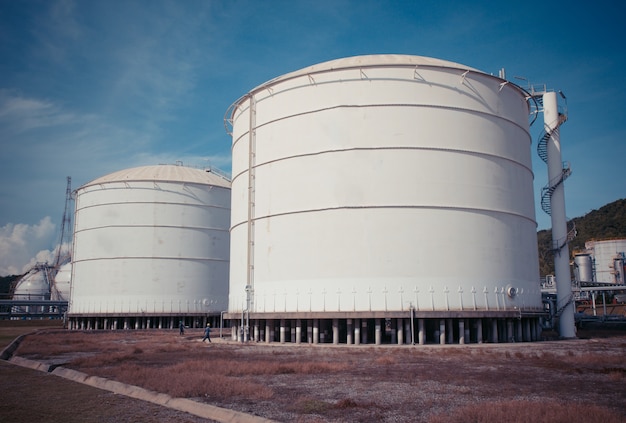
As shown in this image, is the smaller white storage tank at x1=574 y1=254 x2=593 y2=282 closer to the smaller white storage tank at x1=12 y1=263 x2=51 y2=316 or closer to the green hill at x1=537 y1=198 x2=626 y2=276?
the green hill at x1=537 y1=198 x2=626 y2=276

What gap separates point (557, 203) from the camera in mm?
33812

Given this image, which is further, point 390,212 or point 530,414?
point 390,212

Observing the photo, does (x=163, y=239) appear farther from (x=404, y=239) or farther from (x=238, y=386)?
(x=238, y=386)

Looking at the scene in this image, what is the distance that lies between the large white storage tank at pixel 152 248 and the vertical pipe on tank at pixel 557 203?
30613mm

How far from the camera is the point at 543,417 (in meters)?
8.44

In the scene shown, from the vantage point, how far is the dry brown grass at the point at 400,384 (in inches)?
364

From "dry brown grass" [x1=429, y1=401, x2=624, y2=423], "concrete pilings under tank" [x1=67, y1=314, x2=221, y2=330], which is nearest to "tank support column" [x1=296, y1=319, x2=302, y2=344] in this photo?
"dry brown grass" [x1=429, y1=401, x2=624, y2=423]

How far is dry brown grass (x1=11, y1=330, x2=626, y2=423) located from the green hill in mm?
82409

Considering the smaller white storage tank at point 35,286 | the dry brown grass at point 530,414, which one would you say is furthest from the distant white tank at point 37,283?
the dry brown grass at point 530,414

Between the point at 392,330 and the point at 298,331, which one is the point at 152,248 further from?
the point at 392,330

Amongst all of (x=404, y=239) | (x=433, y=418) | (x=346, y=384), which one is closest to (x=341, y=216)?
(x=404, y=239)

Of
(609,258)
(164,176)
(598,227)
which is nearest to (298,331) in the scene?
(164,176)

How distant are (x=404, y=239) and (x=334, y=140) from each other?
243 inches

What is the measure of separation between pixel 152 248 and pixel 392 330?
99.6 feet
